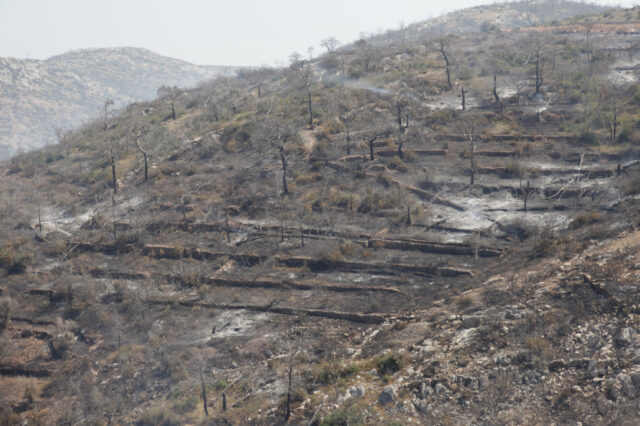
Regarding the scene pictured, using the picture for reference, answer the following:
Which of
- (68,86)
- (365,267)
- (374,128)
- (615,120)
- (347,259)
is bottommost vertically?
(365,267)

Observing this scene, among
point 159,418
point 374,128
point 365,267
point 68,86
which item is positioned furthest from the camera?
point 68,86

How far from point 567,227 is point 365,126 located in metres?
18.8

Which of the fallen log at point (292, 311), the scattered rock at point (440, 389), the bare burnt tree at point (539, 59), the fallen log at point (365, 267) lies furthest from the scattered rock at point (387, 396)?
the bare burnt tree at point (539, 59)

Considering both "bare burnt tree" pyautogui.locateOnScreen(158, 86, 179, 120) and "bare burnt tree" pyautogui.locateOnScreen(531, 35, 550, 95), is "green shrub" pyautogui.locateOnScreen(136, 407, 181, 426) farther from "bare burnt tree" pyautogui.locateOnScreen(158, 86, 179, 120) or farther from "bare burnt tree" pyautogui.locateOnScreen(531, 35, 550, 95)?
"bare burnt tree" pyautogui.locateOnScreen(158, 86, 179, 120)

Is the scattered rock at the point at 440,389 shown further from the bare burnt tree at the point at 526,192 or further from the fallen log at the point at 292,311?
the bare burnt tree at the point at 526,192

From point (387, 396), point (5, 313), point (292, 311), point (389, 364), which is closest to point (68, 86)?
point (5, 313)

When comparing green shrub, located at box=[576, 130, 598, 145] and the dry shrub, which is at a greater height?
green shrub, located at box=[576, 130, 598, 145]

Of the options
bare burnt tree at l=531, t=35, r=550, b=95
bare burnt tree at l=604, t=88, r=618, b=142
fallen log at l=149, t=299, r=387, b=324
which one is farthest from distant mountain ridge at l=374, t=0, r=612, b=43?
fallen log at l=149, t=299, r=387, b=324

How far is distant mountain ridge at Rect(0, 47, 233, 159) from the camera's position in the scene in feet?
405

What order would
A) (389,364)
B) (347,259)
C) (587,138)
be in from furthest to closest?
(587,138) < (347,259) < (389,364)

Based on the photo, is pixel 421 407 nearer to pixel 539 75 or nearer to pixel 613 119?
pixel 613 119

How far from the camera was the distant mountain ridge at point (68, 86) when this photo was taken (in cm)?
12356

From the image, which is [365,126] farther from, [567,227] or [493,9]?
[493,9]

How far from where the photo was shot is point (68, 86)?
14275 centimetres
